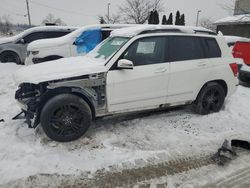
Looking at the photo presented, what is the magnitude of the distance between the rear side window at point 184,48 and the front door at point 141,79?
18cm

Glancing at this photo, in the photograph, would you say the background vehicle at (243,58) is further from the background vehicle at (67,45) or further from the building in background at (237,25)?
the building in background at (237,25)

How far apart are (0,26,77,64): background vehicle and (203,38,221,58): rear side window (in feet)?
24.6

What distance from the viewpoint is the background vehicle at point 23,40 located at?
11.1 meters

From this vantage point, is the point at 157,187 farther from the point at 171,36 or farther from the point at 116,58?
the point at 171,36

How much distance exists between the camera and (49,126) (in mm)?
4055

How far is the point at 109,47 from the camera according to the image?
498 centimetres

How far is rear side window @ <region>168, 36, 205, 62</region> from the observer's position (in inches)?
195

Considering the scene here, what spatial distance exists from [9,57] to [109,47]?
814cm

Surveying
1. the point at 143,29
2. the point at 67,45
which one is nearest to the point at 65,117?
the point at 143,29

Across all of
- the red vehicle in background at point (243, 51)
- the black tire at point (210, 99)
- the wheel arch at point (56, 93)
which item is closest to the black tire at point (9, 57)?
the wheel arch at point (56, 93)

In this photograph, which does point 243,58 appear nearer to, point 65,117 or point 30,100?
point 65,117

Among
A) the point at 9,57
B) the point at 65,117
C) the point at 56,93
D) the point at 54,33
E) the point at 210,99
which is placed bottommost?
the point at 210,99

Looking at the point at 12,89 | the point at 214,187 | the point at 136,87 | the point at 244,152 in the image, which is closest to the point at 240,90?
the point at 244,152

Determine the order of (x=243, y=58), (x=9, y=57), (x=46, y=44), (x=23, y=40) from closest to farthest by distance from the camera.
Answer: (x=243, y=58) → (x=46, y=44) → (x=23, y=40) → (x=9, y=57)
